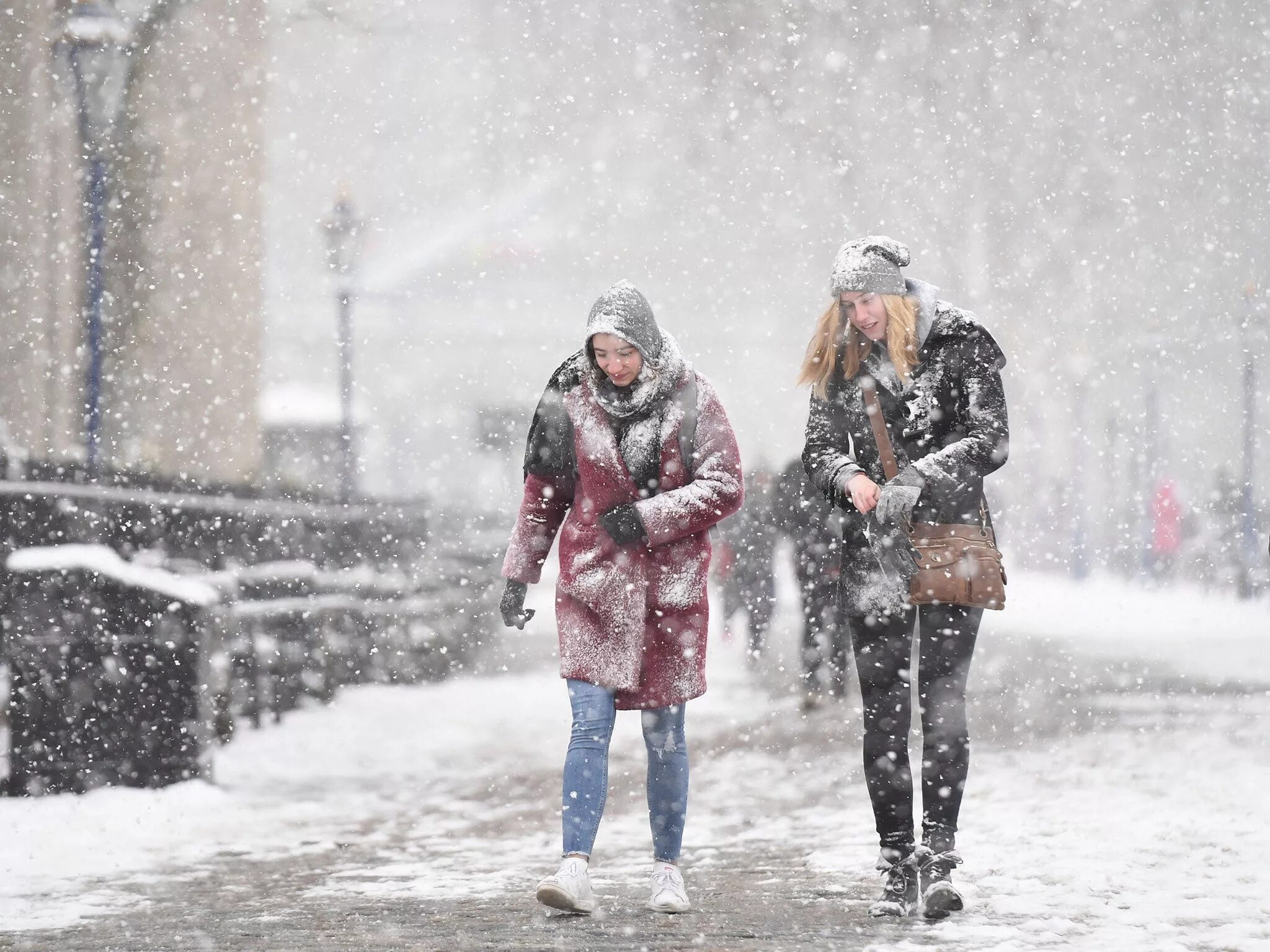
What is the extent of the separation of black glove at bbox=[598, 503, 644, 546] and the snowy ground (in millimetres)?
1030

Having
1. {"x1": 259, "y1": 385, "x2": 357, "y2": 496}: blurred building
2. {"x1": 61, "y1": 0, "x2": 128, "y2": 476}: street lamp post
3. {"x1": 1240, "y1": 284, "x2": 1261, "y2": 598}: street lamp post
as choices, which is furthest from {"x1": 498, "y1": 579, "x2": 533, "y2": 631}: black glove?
{"x1": 259, "y1": 385, "x2": 357, "y2": 496}: blurred building

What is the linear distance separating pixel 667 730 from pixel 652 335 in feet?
3.66

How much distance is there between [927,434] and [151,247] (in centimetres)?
1952

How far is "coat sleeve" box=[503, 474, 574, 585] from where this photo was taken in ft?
14.5

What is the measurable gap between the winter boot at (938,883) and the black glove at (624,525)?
45.9 inches

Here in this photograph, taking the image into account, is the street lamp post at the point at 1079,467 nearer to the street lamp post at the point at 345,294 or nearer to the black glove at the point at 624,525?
the street lamp post at the point at 345,294

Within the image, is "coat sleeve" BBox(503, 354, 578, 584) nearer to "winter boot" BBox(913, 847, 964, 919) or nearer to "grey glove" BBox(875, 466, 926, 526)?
"grey glove" BBox(875, 466, 926, 526)

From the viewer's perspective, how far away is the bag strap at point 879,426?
14.0ft

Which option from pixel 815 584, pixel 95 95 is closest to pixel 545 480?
pixel 815 584

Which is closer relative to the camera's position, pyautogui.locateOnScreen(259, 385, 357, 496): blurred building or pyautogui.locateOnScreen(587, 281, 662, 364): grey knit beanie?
pyautogui.locateOnScreen(587, 281, 662, 364): grey knit beanie

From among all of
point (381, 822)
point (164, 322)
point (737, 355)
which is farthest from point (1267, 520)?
point (737, 355)

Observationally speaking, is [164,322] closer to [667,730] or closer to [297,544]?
[297,544]

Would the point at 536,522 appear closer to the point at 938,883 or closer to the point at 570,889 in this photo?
the point at 570,889

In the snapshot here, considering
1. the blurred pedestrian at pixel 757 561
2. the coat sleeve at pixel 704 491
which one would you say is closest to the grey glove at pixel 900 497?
the coat sleeve at pixel 704 491
